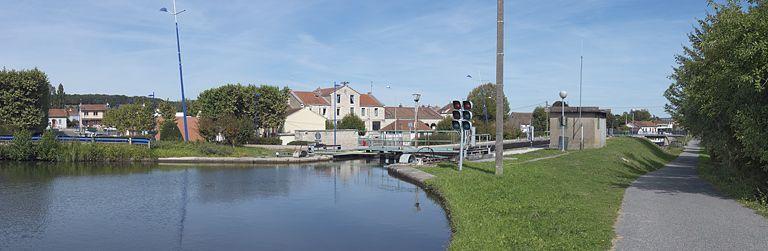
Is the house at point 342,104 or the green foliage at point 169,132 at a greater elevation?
the house at point 342,104

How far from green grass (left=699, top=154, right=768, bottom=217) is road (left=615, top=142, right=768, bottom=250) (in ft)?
0.99

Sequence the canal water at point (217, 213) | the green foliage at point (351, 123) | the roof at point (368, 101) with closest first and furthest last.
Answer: the canal water at point (217, 213) < the green foliage at point (351, 123) < the roof at point (368, 101)

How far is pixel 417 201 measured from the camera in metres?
19.4

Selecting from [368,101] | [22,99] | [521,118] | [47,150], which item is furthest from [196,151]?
[521,118]

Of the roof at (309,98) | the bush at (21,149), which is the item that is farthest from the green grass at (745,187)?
the roof at (309,98)

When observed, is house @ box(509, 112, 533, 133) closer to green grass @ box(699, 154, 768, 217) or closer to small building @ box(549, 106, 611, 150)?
small building @ box(549, 106, 611, 150)

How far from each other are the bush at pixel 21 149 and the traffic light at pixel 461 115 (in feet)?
107

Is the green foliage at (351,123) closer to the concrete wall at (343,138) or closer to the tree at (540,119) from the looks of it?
the concrete wall at (343,138)

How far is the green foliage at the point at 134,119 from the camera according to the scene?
77.9 metres

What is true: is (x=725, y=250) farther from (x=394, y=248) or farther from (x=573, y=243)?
(x=394, y=248)

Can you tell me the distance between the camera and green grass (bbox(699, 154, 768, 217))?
13927 mm

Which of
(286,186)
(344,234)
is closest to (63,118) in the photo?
(286,186)

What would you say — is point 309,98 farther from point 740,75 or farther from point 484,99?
point 740,75

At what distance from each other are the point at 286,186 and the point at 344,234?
11.3 metres
